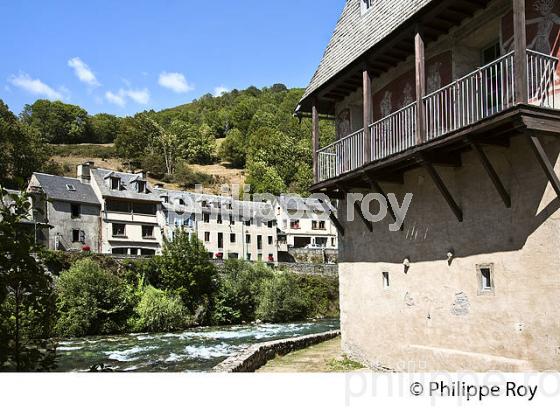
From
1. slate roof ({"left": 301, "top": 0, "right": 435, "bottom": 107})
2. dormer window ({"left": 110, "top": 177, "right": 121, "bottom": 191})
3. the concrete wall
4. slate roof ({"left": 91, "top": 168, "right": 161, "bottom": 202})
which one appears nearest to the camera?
the concrete wall

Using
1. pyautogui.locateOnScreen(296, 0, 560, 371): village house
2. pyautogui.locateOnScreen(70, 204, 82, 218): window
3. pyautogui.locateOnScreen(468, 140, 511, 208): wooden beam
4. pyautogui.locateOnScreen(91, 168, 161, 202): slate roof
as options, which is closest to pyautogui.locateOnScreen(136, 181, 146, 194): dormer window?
pyautogui.locateOnScreen(91, 168, 161, 202): slate roof

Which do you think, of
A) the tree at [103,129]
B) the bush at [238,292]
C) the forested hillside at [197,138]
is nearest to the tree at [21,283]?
the bush at [238,292]

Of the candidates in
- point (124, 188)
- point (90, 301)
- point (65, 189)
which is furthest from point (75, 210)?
point (90, 301)

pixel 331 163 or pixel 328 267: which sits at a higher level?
pixel 331 163

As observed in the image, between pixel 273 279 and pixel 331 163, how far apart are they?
25.5 metres

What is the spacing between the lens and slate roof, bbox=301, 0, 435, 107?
30.6 ft

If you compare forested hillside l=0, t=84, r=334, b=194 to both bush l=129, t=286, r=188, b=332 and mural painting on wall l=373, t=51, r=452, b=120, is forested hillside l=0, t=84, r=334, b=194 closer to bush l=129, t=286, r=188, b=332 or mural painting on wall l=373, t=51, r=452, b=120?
bush l=129, t=286, r=188, b=332

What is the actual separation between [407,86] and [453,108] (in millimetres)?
2043

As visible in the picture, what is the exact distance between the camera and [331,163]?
42.3 feet

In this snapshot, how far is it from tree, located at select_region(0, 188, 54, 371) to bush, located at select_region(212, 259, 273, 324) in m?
30.3

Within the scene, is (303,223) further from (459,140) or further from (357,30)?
(459,140)
